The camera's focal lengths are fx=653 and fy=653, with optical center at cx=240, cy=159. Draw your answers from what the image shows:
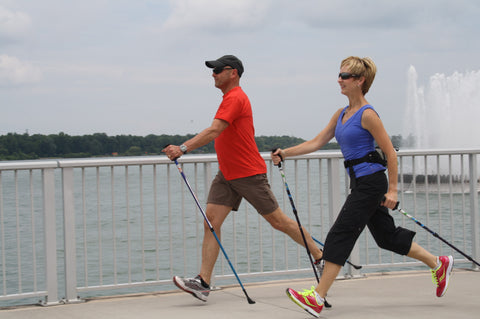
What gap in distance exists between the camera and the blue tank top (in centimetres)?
433

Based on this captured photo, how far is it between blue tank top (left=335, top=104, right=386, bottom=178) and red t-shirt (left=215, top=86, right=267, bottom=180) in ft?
2.78

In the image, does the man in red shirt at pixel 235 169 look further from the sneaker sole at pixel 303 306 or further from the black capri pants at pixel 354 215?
the sneaker sole at pixel 303 306

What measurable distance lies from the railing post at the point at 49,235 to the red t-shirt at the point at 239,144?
1390 mm

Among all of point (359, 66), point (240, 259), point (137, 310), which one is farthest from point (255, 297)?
point (240, 259)

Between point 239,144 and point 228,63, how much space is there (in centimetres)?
63

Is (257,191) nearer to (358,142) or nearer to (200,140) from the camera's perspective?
(200,140)

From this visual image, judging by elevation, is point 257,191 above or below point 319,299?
above

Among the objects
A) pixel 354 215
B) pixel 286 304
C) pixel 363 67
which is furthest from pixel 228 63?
pixel 286 304

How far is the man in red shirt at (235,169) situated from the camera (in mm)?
4957

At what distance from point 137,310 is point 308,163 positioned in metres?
2.07

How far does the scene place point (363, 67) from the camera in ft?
14.5

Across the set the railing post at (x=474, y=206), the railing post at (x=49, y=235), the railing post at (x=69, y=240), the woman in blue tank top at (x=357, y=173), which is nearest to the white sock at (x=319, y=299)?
the woman in blue tank top at (x=357, y=173)

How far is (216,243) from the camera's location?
5.16m

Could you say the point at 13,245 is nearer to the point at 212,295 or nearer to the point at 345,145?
the point at 212,295
